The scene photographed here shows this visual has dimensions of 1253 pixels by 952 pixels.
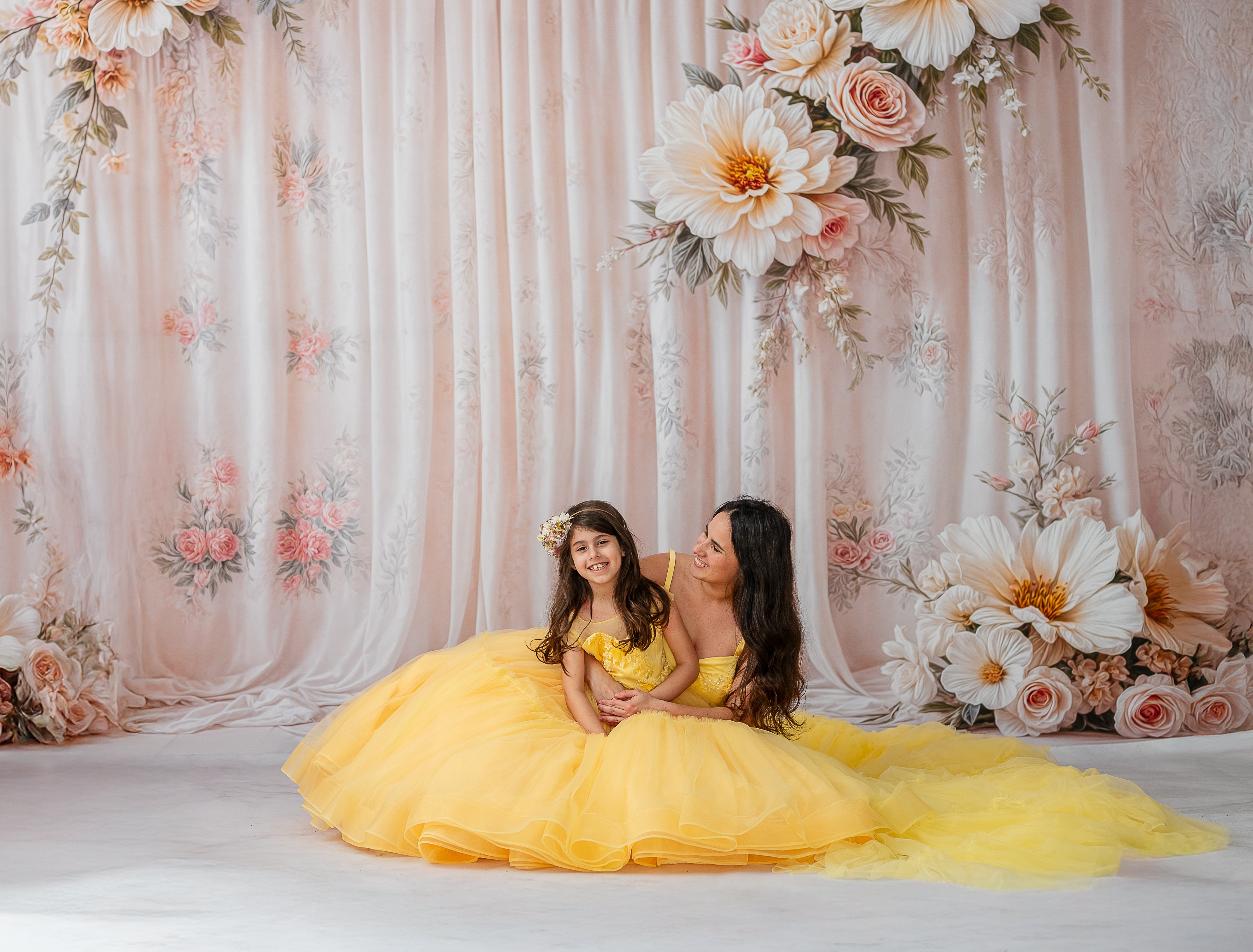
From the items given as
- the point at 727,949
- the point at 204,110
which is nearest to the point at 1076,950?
the point at 727,949

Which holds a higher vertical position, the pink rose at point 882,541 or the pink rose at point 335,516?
the pink rose at point 335,516

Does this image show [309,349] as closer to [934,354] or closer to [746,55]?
[746,55]

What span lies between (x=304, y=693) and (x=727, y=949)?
203 cm

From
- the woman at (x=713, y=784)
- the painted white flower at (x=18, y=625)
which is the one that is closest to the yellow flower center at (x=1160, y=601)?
the woman at (x=713, y=784)

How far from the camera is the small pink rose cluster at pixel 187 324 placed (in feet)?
10.9

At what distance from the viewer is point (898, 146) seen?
312 centimetres

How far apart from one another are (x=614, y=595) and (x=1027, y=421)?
4.97ft

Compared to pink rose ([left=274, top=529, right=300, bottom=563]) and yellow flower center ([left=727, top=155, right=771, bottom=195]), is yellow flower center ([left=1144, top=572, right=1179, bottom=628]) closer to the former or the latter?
yellow flower center ([left=727, top=155, right=771, bottom=195])

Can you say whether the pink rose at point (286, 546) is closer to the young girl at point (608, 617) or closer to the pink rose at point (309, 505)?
the pink rose at point (309, 505)

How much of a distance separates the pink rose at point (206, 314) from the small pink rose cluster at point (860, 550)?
205 centimetres

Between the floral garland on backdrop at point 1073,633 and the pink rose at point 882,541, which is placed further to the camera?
the pink rose at point 882,541

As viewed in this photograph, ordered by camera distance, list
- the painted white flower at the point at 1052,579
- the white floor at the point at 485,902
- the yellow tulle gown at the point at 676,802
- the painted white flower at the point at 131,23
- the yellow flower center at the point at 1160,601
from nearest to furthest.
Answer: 1. the white floor at the point at 485,902
2. the yellow tulle gown at the point at 676,802
3. the painted white flower at the point at 1052,579
4. the yellow flower center at the point at 1160,601
5. the painted white flower at the point at 131,23

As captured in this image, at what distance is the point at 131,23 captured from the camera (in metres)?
3.23

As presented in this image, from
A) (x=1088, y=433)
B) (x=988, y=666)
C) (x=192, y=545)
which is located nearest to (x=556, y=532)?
(x=988, y=666)
